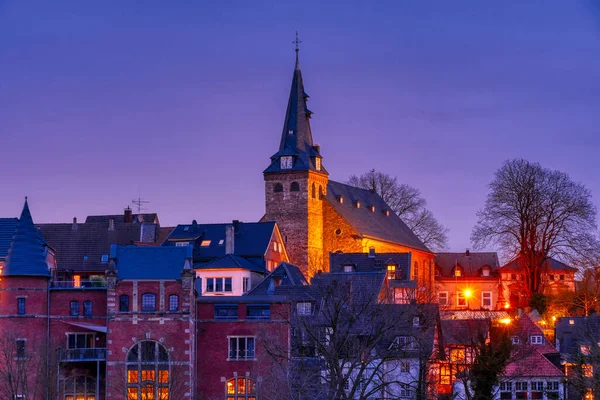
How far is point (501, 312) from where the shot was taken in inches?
4195

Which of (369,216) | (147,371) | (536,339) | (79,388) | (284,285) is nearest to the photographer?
(147,371)

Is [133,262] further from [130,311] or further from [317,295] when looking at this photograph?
[317,295]

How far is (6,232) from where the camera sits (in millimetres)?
89438

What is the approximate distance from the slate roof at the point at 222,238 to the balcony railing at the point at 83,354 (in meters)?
26.7

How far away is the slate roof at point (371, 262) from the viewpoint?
10844 centimetres

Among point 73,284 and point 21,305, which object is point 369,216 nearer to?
point 73,284

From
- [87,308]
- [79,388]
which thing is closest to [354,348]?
[79,388]

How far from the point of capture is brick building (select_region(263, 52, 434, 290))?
121625 mm

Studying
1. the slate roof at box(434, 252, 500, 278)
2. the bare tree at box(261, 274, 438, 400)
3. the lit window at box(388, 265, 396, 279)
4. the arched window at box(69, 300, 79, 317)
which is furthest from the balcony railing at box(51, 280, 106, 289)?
the slate roof at box(434, 252, 500, 278)

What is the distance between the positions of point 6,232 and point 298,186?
131 ft

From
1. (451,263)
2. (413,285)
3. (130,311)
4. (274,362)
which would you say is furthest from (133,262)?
(451,263)

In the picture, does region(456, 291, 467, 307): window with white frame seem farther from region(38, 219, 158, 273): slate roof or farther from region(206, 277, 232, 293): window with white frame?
region(206, 277, 232, 293): window with white frame

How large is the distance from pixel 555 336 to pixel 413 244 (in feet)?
125

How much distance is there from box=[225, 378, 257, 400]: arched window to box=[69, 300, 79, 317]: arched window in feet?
→ 35.9
